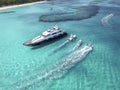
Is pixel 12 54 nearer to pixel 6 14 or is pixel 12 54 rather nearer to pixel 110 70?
pixel 110 70

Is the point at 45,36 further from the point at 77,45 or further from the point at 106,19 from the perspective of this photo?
the point at 106,19

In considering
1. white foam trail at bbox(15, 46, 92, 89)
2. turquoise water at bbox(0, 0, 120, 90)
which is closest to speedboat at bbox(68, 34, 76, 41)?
turquoise water at bbox(0, 0, 120, 90)

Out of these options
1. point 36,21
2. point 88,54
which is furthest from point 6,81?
point 36,21

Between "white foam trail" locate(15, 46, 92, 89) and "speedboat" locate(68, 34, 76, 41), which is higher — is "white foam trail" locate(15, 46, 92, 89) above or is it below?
below

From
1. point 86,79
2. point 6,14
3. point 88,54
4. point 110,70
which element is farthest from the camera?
point 6,14

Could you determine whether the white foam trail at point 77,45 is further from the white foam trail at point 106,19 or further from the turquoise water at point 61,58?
the white foam trail at point 106,19

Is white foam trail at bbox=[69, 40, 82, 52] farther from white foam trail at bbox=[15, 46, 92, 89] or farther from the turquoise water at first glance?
white foam trail at bbox=[15, 46, 92, 89]

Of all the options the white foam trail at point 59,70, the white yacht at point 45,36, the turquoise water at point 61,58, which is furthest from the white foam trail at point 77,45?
the white yacht at point 45,36
